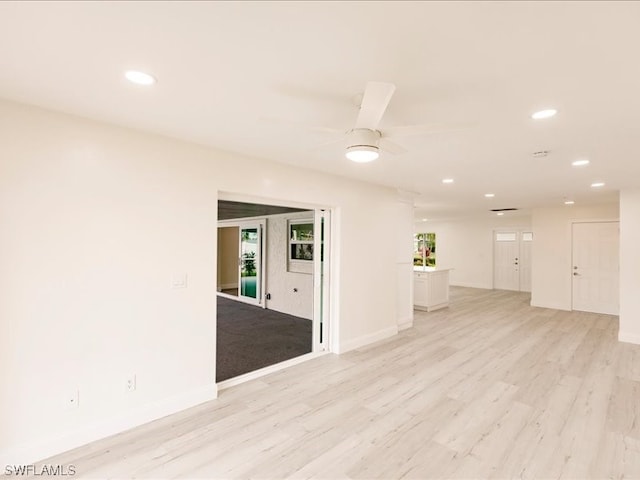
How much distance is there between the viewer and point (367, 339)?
4.75 metres

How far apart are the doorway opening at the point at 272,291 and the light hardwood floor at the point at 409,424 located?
1.88 feet

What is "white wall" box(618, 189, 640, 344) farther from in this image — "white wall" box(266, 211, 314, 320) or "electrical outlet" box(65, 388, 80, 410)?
"electrical outlet" box(65, 388, 80, 410)

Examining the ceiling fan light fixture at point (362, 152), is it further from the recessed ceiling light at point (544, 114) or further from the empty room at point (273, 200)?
the recessed ceiling light at point (544, 114)

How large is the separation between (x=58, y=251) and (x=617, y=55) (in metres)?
3.50

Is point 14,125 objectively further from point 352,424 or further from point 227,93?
point 352,424

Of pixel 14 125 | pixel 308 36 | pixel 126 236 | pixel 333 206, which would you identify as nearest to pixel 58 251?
pixel 126 236

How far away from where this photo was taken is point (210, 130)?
2602 millimetres

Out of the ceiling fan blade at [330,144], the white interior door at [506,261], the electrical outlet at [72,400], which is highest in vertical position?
the ceiling fan blade at [330,144]

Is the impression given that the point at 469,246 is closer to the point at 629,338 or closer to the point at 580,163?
the point at 629,338

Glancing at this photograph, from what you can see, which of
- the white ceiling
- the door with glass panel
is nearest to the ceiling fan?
the white ceiling

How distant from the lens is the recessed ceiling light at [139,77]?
5.70ft

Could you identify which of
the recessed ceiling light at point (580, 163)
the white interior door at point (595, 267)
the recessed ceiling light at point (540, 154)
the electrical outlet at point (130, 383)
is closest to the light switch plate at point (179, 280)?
the electrical outlet at point (130, 383)

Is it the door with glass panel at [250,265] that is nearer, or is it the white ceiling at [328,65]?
the white ceiling at [328,65]

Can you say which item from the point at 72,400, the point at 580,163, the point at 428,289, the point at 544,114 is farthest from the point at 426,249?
the point at 72,400
